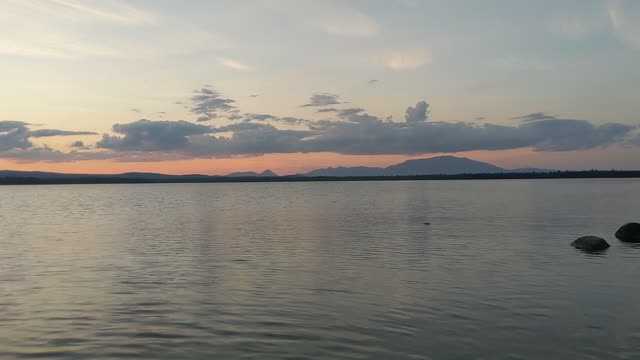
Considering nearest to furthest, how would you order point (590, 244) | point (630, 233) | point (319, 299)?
1. point (319, 299)
2. point (590, 244)
3. point (630, 233)

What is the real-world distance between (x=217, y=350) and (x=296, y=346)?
89.4 inches

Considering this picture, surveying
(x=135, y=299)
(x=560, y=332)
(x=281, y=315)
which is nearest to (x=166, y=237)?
(x=135, y=299)

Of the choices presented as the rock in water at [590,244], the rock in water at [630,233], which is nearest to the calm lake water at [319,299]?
the rock in water at [590,244]

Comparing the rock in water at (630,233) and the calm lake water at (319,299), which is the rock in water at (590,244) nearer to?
the calm lake water at (319,299)

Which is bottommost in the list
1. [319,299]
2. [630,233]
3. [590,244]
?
[319,299]

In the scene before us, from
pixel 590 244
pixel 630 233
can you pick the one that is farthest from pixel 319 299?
pixel 630 233

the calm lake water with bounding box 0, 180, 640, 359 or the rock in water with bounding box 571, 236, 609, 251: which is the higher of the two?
the rock in water with bounding box 571, 236, 609, 251

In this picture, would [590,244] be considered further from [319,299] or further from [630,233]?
[319,299]

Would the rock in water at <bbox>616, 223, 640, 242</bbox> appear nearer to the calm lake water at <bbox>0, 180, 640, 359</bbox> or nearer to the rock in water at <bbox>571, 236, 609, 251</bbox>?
the calm lake water at <bbox>0, 180, 640, 359</bbox>

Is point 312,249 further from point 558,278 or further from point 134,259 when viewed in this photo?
point 558,278

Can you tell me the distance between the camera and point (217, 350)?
15562 millimetres

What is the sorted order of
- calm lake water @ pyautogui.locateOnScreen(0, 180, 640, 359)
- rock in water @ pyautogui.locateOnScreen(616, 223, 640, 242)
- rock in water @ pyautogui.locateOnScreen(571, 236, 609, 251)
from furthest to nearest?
rock in water @ pyautogui.locateOnScreen(616, 223, 640, 242), rock in water @ pyautogui.locateOnScreen(571, 236, 609, 251), calm lake water @ pyautogui.locateOnScreen(0, 180, 640, 359)

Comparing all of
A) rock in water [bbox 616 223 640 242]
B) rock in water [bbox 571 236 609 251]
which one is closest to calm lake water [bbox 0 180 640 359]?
rock in water [bbox 571 236 609 251]

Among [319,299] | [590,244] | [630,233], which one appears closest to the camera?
[319,299]
